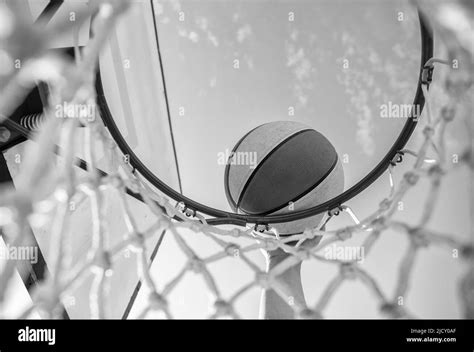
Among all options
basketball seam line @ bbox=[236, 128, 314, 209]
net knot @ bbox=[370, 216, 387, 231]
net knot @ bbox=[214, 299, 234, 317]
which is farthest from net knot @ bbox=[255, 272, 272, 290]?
basketball seam line @ bbox=[236, 128, 314, 209]

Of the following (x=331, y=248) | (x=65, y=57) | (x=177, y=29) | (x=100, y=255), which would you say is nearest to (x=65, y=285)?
(x=100, y=255)

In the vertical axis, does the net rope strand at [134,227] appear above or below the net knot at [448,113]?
below

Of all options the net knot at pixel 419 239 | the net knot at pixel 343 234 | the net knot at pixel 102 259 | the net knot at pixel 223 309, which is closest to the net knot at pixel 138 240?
the net knot at pixel 102 259

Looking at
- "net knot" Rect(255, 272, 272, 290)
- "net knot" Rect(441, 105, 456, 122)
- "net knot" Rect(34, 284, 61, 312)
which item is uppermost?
"net knot" Rect(441, 105, 456, 122)

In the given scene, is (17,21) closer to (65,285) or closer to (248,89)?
(65,285)

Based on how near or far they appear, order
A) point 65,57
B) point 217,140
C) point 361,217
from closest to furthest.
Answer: point 65,57 < point 361,217 < point 217,140

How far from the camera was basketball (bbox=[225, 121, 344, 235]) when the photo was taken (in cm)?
213

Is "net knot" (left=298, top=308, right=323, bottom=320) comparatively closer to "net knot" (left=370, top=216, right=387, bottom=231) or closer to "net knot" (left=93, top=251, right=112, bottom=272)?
"net knot" (left=370, top=216, right=387, bottom=231)

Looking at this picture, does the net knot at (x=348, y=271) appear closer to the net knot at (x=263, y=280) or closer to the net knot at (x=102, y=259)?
the net knot at (x=263, y=280)

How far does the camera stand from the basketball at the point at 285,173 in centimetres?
213

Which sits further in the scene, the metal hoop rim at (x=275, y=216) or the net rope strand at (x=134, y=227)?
the metal hoop rim at (x=275, y=216)

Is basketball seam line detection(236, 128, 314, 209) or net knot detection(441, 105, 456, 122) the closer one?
net knot detection(441, 105, 456, 122)

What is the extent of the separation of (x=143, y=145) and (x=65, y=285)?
1.02m

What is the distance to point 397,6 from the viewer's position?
2074 millimetres
